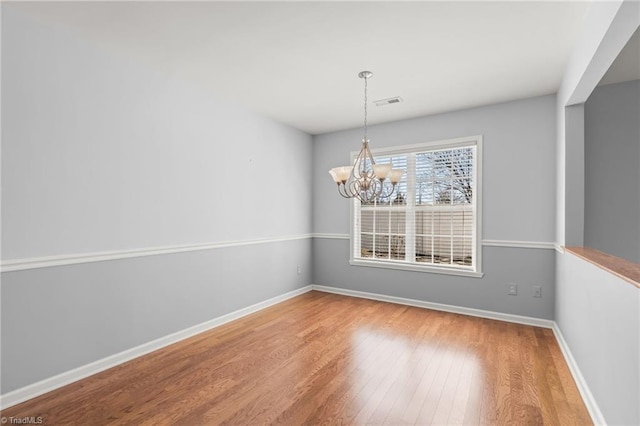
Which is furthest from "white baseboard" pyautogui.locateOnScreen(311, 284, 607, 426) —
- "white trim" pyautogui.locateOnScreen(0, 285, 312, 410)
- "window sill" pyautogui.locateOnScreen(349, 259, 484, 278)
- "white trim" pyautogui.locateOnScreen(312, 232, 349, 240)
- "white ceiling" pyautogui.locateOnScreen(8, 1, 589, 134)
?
"white ceiling" pyautogui.locateOnScreen(8, 1, 589, 134)

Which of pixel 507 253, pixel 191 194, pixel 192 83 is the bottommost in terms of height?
pixel 507 253

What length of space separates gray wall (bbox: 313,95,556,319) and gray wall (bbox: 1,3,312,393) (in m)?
2.29

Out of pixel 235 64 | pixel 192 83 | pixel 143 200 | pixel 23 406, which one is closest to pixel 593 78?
pixel 235 64

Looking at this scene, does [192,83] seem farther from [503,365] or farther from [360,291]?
[503,365]

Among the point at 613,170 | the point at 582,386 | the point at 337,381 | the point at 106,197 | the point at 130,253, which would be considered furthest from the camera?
the point at 613,170

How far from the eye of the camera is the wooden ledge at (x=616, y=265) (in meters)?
1.48

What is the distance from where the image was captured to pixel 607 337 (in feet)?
5.65

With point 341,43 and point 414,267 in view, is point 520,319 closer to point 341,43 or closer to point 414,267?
point 414,267

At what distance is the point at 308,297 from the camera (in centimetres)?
468

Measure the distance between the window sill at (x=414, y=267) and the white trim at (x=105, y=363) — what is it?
1738 millimetres

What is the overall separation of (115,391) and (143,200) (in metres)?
1.50

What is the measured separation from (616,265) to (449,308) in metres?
2.35

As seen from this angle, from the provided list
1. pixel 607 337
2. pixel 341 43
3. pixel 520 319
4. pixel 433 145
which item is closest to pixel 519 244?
pixel 520 319

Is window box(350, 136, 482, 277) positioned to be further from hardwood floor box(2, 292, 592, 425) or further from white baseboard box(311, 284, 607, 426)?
→ hardwood floor box(2, 292, 592, 425)
